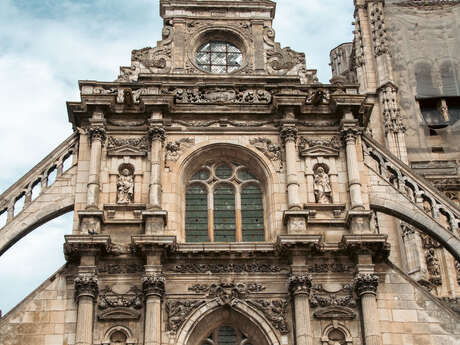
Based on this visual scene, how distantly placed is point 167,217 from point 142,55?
16.9 ft

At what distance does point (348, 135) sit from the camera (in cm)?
2077

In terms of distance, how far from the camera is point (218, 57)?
76.1ft

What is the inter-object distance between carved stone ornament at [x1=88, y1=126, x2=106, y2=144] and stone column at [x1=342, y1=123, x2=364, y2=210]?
5580 mm

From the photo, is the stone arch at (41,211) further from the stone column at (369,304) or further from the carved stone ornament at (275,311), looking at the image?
the stone column at (369,304)

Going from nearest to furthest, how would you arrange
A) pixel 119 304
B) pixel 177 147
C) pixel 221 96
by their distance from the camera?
pixel 119 304, pixel 177 147, pixel 221 96

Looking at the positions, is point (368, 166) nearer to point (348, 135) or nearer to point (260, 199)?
point (348, 135)

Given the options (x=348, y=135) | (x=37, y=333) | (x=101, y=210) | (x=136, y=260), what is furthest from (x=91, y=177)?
(x=348, y=135)

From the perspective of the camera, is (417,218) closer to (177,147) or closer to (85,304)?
(177,147)

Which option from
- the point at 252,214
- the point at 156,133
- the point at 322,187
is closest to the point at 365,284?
the point at 322,187

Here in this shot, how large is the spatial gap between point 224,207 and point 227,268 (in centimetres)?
192

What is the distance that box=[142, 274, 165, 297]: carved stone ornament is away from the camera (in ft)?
59.5

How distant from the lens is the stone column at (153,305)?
17.6 metres

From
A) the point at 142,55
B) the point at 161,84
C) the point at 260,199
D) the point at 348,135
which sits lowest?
the point at 260,199

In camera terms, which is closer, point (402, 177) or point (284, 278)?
point (284, 278)
